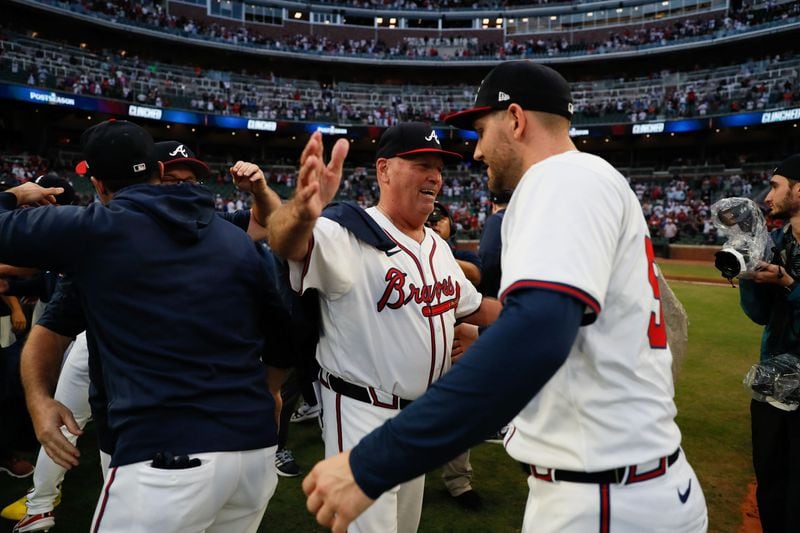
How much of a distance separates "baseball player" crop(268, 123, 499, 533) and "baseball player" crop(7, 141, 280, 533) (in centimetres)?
37

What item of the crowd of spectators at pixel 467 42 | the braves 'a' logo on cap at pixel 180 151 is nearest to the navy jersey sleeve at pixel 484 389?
the braves 'a' logo on cap at pixel 180 151

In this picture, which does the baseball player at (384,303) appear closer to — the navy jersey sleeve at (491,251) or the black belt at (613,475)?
the black belt at (613,475)

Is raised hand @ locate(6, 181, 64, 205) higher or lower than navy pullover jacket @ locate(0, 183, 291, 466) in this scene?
higher

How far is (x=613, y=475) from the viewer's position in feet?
4.67

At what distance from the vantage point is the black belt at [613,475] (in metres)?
1.43

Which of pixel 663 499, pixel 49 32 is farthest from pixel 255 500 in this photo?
pixel 49 32

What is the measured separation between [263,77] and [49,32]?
1435 centimetres

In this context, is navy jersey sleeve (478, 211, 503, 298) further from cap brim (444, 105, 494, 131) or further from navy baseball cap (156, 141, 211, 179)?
navy baseball cap (156, 141, 211, 179)

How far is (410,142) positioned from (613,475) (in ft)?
6.17

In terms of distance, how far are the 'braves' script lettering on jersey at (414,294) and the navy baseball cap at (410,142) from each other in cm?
67

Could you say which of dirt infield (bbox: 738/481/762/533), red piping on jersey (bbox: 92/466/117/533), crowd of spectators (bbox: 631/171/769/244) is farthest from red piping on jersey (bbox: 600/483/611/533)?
crowd of spectators (bbox: 631/171/769/244)

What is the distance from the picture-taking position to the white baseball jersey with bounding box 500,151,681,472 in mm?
1271

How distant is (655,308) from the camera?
1530 millimetres

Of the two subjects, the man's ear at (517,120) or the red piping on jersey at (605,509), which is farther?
the man's ear at (517,120)
